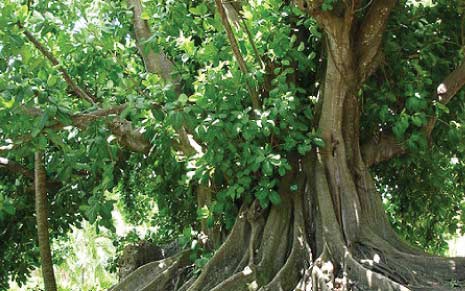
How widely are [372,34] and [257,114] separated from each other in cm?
117

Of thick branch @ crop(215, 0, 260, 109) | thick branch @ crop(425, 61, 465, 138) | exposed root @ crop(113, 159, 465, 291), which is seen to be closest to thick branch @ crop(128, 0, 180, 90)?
thick branch @ crop(215, 0, 260, 109)

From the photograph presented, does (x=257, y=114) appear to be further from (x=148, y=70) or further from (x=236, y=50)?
(x=148, y=70)

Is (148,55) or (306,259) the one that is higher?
(148,55)

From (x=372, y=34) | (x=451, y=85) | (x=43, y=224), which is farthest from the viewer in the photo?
(x=43, y=224)

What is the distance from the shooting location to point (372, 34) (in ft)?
16.9

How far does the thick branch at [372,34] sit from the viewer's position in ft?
16.5

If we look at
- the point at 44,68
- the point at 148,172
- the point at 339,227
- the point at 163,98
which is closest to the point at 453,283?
the point at 339,227

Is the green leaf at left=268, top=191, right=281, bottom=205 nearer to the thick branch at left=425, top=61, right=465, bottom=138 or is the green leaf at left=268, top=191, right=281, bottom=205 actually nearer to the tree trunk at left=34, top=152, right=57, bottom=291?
the thick branch at left=425, top=61, right=465, bottom=138

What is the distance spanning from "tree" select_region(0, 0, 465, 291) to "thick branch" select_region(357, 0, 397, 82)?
1cm

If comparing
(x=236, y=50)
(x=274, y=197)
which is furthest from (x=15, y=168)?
(x=236, y=50)

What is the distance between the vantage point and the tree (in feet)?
14.9

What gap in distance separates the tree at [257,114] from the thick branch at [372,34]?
1 centimetres

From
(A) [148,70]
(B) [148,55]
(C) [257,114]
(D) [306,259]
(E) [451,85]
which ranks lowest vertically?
(D) [306,259]

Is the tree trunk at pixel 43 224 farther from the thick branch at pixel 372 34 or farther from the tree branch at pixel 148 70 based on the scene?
the thick branch at pixel 372 34
